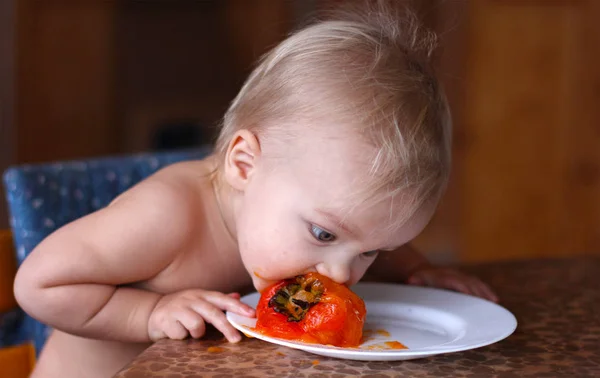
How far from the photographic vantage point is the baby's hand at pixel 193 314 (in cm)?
94

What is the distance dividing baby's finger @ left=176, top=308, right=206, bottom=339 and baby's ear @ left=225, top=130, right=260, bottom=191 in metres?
0.24

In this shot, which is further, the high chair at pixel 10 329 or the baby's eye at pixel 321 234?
the high chair at pixel 10 329

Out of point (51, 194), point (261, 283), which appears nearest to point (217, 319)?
point (261, 283)

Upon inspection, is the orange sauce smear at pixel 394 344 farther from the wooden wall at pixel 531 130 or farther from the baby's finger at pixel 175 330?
the wooden wall at pixel 531 130

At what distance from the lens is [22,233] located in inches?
53.6

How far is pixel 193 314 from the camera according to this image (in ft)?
3.14

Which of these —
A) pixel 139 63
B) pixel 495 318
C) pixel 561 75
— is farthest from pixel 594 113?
pixel 495 318

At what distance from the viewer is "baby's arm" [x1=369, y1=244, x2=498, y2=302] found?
4.05 feet

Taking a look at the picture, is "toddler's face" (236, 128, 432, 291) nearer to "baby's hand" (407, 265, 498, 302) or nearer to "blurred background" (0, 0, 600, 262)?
"baby's hand" (407, 265, 498, 302)

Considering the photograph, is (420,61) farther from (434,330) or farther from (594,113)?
(594,113)

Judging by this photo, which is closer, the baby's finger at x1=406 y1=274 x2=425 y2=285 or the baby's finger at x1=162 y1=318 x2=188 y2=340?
the baby's finger at x1=162 y1=318 x2=188 y2=340

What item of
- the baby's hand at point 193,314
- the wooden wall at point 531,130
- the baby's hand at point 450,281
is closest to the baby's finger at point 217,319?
the baby's hand at point 193,314

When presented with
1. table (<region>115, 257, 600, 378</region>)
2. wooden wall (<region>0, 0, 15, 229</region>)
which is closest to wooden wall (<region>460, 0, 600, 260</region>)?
wooden wall (<region>0, 0, 15, 229</region>)

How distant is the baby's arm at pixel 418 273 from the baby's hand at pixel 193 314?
40 centimetres
